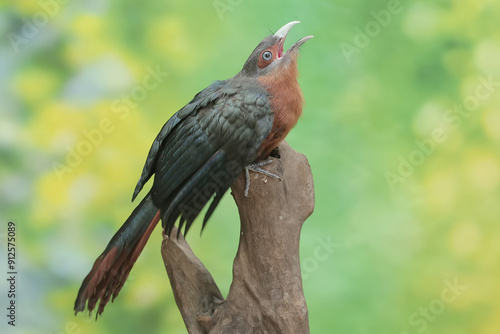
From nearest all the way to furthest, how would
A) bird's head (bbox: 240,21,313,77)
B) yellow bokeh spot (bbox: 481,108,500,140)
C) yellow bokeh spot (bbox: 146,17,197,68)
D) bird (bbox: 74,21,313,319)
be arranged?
bird (bbox: 74,21,313,319), bird's head (bbox: 240,21,313,77), yellow bokeh spot (bbox: 146,17,197,68), yellow bokeh spot (bbox: 481,108,500,140)

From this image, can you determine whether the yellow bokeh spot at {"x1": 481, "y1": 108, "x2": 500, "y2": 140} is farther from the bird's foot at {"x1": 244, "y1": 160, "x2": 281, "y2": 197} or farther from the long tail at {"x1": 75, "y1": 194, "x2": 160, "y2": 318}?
the long tail at {"x1": 75, "y1": 194, "x2": 160, "y2": 318}

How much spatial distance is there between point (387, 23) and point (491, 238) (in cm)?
164

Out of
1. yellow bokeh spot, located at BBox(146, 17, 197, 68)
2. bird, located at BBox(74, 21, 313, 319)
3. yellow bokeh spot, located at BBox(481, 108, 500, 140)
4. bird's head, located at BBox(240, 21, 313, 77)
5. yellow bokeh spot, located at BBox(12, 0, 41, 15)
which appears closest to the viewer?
bird, located at BBox(74, 21, 313, 319)

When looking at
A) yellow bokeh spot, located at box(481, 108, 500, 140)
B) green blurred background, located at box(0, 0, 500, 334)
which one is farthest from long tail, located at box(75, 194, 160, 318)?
yellow bokeh spot, located at box(481, 108, 500, 140)

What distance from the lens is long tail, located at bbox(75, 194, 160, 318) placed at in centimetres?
294

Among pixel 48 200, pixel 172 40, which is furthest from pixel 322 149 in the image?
pixel 48 200

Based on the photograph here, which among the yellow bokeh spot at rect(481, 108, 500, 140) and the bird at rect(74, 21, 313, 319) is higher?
the yellow bokeh spot at rect(481, 108, 500, 140)

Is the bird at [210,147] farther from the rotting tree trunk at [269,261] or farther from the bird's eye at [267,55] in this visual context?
the rotting tree trunk at [269,261]

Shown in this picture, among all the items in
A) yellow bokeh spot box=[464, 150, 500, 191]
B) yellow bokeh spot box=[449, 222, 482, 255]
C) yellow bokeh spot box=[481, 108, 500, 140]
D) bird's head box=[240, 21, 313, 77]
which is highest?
yellow bokeh spot box=[481, 108, 500, 140]

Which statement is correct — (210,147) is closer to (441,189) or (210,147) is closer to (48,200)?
(48,200)

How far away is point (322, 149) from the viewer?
4137mm

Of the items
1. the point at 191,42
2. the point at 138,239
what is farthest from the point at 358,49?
the point at 138,239

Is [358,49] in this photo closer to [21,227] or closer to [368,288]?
[368,288]

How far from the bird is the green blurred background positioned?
3.56 feet
